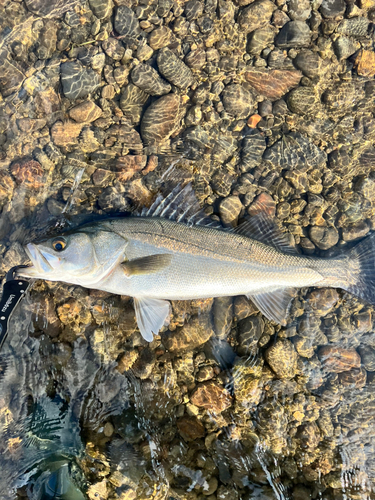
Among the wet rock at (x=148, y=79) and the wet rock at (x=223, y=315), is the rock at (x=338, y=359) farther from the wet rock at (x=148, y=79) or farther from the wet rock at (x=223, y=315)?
the wet rock at (x=148, y=79)

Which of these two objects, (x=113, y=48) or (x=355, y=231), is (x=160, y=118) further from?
(x=355, y=231)

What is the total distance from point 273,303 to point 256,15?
3.52m

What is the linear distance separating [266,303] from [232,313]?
438mm

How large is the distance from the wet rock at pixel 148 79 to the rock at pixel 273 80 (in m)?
1.09

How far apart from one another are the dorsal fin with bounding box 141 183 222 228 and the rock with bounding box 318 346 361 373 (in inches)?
82.1

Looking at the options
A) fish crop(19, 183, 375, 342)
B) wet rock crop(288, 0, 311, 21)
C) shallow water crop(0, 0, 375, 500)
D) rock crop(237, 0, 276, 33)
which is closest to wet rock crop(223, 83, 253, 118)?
shallow water crop(0, 0, 375, 500)

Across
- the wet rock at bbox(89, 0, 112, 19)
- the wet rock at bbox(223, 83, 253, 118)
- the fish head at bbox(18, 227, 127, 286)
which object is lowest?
the fish head at bbox(18, 227, 127, 286)

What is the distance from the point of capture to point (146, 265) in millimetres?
3314

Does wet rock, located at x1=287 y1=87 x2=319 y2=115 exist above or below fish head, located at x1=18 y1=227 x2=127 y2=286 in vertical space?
above

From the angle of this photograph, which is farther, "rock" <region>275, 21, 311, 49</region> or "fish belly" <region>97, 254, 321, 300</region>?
"rock" <region>275, 21, 311, 49</region>

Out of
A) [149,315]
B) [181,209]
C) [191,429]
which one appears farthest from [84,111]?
[191,429]

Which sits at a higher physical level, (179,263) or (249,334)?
(179,263)

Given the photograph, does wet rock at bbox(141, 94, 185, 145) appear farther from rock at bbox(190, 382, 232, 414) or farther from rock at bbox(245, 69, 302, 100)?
rock at bbox(190, 382, 232, 414)

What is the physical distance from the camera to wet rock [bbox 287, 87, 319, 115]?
375 cm
